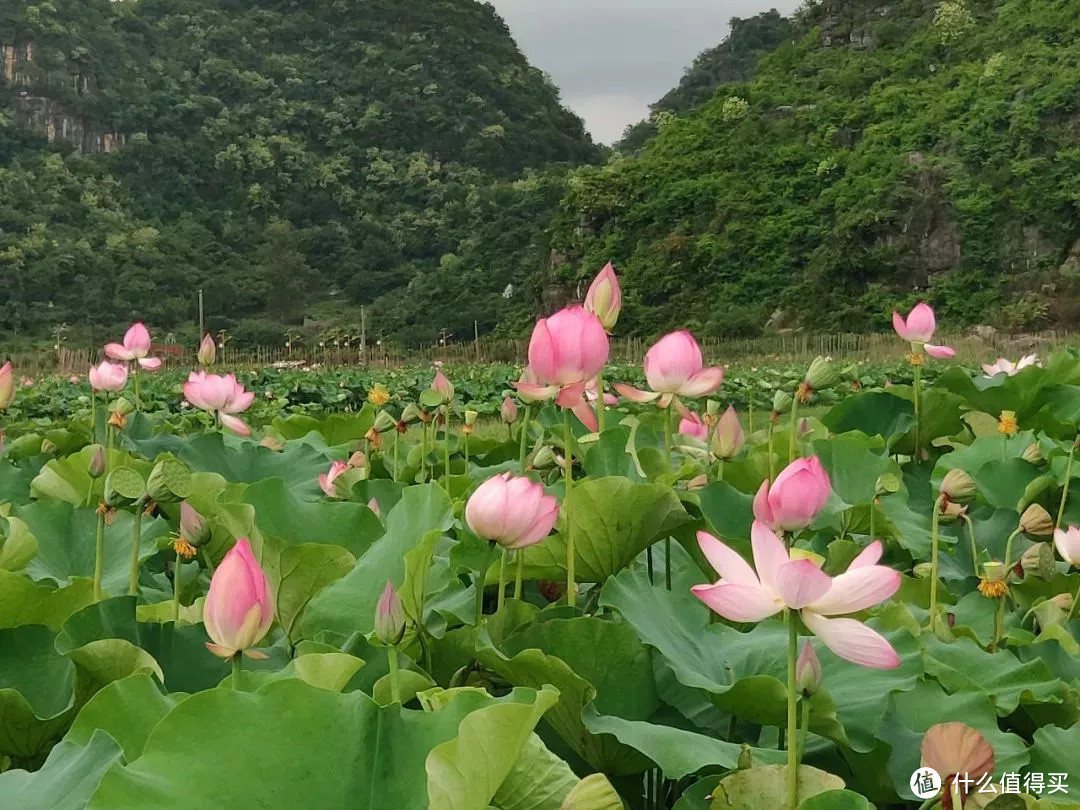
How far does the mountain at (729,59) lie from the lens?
42125mm

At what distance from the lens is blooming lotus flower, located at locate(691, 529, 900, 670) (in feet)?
1.32

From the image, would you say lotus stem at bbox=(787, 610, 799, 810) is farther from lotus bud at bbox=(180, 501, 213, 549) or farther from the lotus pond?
lotus bud at bbox=(180, 501, 213, 549)

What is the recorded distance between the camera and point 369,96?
1652 inches

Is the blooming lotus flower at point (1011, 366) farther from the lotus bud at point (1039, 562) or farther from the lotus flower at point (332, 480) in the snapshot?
the lotus flower at point (332, 480)

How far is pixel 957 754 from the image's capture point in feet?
1.17

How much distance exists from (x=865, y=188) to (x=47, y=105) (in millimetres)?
29559

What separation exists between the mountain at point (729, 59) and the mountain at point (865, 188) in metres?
12.7

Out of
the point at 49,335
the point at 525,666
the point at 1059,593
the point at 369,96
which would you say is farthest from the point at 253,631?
the point at 369,96

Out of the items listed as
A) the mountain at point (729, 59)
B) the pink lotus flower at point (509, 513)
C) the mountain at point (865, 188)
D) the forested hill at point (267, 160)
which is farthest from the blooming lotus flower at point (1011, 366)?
the mountain at point (729, 59)

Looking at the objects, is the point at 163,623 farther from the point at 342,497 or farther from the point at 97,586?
the point at 342,497

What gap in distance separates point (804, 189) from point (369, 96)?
2483cm

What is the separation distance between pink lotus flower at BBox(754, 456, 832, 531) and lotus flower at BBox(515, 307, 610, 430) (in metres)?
0.17

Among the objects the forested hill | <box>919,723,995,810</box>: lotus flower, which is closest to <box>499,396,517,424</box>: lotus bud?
<box>919,723,995,810</box>: lotus flower

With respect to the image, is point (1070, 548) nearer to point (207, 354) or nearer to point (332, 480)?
point (332, 480)
